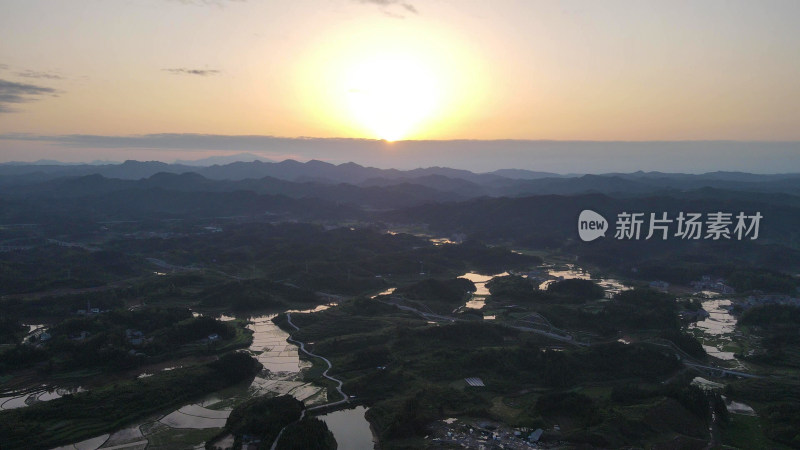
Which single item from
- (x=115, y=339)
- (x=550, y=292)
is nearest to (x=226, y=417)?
(x=115, y=339)

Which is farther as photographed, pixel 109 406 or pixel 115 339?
pixel 115 339

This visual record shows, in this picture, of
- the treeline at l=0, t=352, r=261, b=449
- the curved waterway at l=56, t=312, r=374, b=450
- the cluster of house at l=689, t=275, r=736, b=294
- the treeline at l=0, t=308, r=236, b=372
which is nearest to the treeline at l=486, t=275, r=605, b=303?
the cluster of house at l=689, t=275, r=736, b=294

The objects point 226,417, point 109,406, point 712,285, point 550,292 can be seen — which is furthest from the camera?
point 712,285

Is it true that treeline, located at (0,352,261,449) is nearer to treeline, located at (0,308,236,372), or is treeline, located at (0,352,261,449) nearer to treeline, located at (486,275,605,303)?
treeline, located at (0,308,236,372)

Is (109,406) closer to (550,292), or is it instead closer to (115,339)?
(115,339)

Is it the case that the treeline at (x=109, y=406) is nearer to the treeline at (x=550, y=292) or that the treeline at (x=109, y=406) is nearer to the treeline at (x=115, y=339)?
the treeline at (x=115, y=339)

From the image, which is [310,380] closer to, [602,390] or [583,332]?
[602,390]
